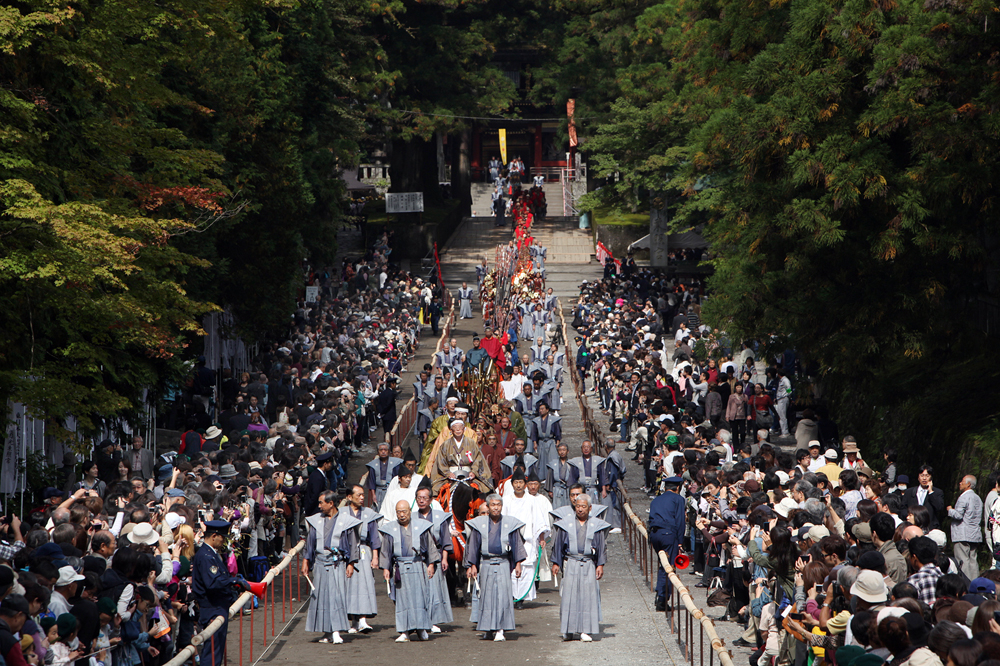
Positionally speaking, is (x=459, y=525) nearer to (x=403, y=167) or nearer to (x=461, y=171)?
(x=403, y=167)

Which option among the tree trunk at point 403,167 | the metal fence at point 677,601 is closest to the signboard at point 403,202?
the tree trunk at point 403,167

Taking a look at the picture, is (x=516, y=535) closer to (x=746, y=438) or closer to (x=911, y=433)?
(x=911, y=433)

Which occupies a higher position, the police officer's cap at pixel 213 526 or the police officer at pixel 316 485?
the police officer's cap at pixel 213 526

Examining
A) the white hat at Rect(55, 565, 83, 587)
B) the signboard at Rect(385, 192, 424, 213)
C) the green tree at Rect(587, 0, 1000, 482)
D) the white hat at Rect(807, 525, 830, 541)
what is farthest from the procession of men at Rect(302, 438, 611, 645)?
the signboard at Rect(385, 192, 424, 213)

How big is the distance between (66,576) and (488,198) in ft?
188

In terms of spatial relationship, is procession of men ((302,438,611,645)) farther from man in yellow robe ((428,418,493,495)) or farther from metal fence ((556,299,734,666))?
man in yellow robe ((428,418,493,495))

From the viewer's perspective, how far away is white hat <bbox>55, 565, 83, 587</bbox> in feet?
28.0

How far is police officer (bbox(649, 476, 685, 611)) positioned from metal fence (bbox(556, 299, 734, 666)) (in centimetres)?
14

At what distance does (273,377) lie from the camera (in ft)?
76.4

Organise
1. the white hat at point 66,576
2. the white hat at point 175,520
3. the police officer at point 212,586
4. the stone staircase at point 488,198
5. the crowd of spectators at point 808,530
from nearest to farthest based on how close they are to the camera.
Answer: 1. the crowd of spectators at point 808,530
2. the white hat at point 66,576
3. the police officer at point 212,586
4. the white hat at point 175,520
5. the stone staircase at point 488,198

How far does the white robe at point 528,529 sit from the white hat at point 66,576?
573 centimetres

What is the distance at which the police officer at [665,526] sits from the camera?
1348cm

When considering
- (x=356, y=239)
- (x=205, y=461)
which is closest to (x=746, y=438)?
(x=205, y=461)

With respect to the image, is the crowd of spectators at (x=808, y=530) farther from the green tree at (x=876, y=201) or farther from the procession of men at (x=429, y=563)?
the procession of men at (x=429, y=563)
